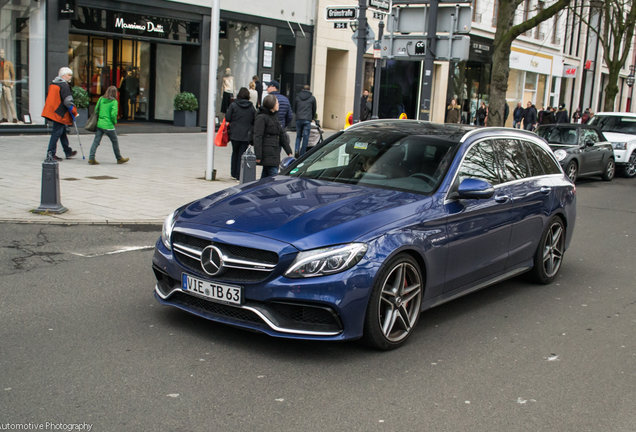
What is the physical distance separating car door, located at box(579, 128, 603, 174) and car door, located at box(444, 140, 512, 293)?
41.2 ft

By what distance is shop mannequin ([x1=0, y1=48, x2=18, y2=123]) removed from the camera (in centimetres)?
1889

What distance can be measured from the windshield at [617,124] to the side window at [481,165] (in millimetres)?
16853

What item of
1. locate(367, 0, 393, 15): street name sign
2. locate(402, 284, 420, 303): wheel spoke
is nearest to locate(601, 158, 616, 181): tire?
locate(367, 0, 393, 15): street name sign

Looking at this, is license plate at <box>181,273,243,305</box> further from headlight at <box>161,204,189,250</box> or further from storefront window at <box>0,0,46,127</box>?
storefront window at <box>0,0,46,127</box>

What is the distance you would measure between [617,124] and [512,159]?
662 inches

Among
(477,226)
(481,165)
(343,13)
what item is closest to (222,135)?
(343,13)

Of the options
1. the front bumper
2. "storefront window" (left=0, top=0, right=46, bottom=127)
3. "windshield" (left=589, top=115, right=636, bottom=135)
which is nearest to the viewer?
the front bumper

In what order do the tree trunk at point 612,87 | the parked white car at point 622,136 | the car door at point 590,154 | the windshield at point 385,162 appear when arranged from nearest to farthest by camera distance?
the windshield at point 385,162
the car door at point 590,154
the parked white car at point 622,136
the tree trunk at point 612,87

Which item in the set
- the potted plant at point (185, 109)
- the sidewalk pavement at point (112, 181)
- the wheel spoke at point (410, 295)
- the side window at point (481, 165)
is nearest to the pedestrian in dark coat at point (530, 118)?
the potted plant at point (185, 109)

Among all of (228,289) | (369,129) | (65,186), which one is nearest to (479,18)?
(65,186)

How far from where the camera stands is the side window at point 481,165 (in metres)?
5.90

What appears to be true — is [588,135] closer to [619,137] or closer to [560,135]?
[560,135]

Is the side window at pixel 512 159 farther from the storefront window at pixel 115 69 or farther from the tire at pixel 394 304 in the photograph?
the storefront window at pixel 115 69

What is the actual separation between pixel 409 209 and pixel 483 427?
180 centimetres
